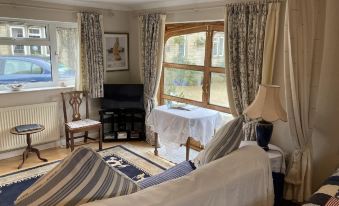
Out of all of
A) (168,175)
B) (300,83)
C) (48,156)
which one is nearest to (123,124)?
(48,156)

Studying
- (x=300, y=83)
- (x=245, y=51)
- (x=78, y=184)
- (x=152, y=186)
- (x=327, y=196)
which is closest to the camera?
(x=78, y=184)

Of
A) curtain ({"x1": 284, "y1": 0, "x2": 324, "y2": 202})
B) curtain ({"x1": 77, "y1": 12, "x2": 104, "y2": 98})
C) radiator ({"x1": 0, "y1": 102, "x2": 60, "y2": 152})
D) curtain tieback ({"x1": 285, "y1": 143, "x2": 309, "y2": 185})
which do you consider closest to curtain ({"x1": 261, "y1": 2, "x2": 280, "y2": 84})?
curtain ({"x1": 284, "y1": 0, "x2": 324, "y2": 202})

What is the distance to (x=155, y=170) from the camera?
353 centimetres

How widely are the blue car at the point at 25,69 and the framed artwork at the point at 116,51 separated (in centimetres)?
78

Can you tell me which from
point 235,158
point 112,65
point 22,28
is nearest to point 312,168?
point 235,158

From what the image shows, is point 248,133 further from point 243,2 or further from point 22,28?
point 22,28

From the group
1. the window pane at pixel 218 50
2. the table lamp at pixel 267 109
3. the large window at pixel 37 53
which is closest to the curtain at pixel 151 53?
the window pane at pixel 218 50

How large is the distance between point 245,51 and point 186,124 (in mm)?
1120

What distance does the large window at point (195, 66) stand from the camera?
3.73m

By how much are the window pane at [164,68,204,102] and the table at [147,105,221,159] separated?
15.2 inches

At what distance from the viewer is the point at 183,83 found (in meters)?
4.32

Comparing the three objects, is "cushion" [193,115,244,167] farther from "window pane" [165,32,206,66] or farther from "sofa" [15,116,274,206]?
"window pane" [165,32,206,66]

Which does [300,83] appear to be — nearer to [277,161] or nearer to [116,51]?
[277,161]

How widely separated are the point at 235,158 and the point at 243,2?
1.96 m
